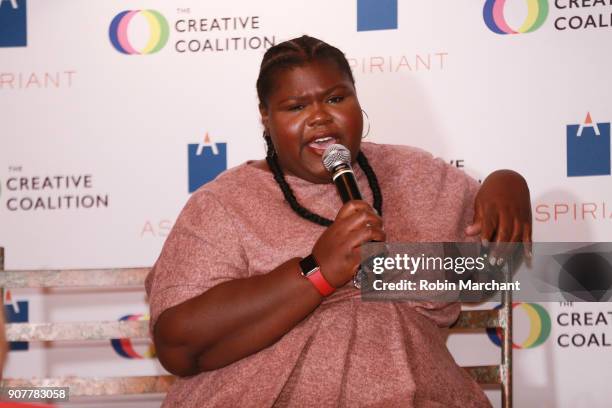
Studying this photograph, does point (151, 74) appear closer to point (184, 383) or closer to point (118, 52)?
point (118, 52)

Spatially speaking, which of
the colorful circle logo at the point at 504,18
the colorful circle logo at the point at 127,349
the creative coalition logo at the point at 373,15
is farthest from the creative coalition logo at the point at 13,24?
the colorful circle logo at the point at 504,18

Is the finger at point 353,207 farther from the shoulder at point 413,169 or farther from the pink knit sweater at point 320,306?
the shoulder at point 413,169

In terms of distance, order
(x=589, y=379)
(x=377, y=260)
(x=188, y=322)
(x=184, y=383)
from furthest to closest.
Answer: (x=589, y=379) → (x=184, y=383) → (x=188, y=322) → (x=377, y=260)

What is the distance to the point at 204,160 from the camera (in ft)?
8.23

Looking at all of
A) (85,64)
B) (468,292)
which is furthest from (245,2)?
(468,292)

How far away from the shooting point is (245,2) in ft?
8.21

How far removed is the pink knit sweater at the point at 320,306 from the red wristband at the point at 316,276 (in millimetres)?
110

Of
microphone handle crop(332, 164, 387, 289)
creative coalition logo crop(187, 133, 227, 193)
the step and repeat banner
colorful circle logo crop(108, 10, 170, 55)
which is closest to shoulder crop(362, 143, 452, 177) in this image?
→ microphone handle crop(332, 164, 387, 289)

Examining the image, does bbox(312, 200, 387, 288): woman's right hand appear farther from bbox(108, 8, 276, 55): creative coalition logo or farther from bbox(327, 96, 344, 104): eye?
bbox(108, 8, 276, 55): creative coalition logo

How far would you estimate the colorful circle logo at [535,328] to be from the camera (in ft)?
8.06

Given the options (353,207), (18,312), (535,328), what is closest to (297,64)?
(353,207)

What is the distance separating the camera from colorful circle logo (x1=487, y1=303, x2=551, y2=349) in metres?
2.46

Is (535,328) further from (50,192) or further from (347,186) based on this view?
(50,192)

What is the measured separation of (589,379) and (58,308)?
1.69m
